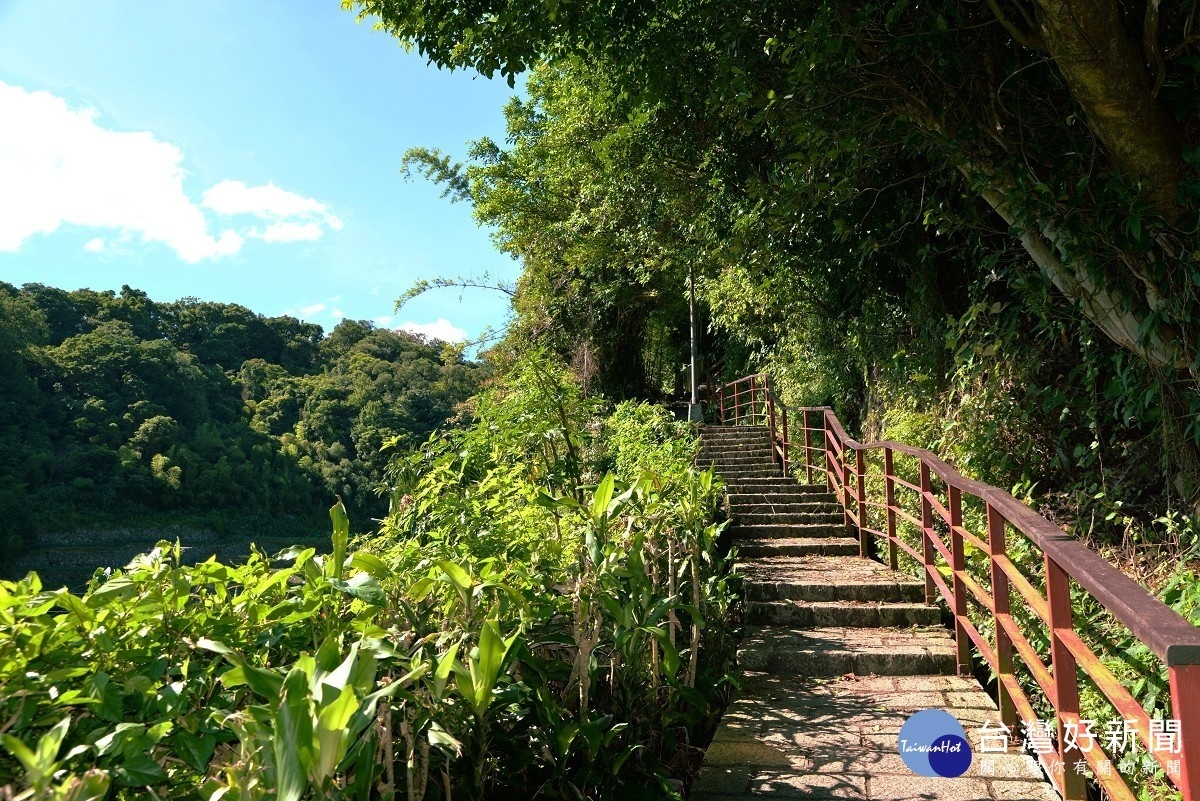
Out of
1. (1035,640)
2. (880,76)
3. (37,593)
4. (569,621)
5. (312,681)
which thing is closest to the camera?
(312,681)

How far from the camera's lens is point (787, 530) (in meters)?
6.62

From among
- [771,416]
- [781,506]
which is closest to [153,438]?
[771,416]

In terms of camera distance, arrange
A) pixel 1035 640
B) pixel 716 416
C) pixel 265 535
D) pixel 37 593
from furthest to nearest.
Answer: pixel 265 535 < pixel 716 416 < pixel 1035 640 < pixel 37 593

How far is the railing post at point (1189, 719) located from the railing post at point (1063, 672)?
0.77 m

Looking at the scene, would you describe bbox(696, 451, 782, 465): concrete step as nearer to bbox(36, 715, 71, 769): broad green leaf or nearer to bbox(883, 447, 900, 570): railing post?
bbox(883, 447, 900, 570): railing post

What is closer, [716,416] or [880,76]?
[880,76]

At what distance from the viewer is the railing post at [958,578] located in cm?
333

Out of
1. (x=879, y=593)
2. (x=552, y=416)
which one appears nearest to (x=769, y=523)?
(x=879, y=593)

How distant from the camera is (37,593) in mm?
1236

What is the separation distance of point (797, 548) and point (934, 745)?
11.4 ft

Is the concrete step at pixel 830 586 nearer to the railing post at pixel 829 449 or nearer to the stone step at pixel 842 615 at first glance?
the stone step at pixel 842 615

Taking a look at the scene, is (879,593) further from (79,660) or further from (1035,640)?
(79,660)

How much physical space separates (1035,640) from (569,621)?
9.65 feet

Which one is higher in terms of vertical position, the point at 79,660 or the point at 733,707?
the point at 79,660
